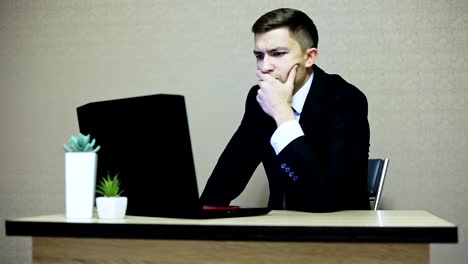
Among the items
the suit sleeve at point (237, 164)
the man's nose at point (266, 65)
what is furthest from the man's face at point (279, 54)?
the suit sleeve at point (237, 164)

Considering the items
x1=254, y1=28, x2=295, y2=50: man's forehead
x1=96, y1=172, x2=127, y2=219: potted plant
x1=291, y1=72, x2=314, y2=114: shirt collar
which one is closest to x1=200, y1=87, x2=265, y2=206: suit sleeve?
x1=291, y1=72, x2=314, y2=114: shirt collar

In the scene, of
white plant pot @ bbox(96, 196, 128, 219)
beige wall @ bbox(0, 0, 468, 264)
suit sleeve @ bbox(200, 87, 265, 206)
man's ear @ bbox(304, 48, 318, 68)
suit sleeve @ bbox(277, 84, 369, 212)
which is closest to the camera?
white plant pot @ bbox(96, 196, 128, 219)

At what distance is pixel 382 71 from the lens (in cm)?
305

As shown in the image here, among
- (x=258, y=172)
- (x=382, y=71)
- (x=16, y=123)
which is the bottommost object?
(x=258, y=172)

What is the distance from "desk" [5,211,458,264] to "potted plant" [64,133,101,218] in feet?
0.36

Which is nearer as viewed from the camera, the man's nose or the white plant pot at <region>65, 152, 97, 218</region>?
the white plant pot at <region>65, 152, 97, 218</region>

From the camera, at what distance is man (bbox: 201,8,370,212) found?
177cm

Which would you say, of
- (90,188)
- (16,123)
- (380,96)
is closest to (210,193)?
(90,188)

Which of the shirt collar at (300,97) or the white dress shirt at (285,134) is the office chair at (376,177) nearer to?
the shirt collar at (300,97)

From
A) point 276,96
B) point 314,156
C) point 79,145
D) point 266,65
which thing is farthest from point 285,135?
point 79,145

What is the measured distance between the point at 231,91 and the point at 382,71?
2.60 feet

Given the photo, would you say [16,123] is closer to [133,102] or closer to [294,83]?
[294,83]

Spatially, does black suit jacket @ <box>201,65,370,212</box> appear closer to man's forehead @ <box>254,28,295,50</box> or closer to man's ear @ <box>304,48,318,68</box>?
man's ear @ <box>304,48,318,68</box>

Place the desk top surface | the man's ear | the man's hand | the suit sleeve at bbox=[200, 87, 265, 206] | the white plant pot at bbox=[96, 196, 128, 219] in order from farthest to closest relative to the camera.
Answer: the man's ear < the suit sleeve at bbox=[200, 87, 265, 206] < the man's hand < the white plant pot at bbox=[96, 196, 128, 219] < the desk top surface
